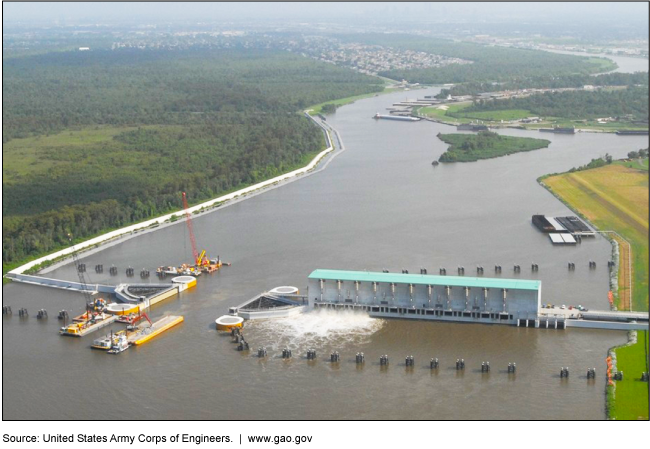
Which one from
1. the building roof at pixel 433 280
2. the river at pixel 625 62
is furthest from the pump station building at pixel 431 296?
the river at pixel 625 62

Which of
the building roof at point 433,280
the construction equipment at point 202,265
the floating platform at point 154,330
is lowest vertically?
the floating platform at point 154,330

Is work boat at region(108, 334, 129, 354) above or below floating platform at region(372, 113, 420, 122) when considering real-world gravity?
above

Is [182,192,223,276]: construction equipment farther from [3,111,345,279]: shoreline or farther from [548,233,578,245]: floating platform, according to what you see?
[548,233,578,245]: floating platform

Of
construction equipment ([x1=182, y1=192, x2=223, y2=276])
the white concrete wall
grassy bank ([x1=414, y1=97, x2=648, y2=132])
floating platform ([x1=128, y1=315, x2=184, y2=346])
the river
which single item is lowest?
grassy bank ([x1=414, y1=97, x2=648, y2=132])

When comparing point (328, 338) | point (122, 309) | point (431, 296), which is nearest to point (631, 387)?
point (431, 296)

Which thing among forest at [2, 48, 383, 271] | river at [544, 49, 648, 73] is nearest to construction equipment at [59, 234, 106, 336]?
forest at [2, 48, 383, 271]

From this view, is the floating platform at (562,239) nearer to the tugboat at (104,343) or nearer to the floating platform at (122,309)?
the floating platform at (122,309)

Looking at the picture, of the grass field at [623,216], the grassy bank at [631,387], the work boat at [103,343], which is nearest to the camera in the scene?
the grassy bank at [631,387]
